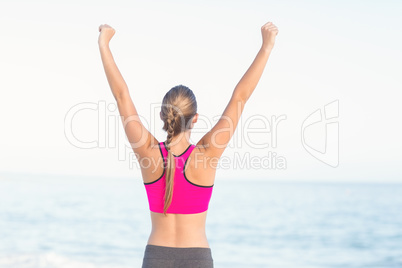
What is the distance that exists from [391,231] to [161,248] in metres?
16.8

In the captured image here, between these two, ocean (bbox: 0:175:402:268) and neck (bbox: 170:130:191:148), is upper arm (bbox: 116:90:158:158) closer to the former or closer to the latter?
neck (bbox: 170:130:191:148)

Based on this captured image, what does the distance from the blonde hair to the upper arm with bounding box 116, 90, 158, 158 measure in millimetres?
101

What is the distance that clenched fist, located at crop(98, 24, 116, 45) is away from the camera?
93.6 inches

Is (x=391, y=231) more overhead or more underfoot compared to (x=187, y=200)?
more underfoot

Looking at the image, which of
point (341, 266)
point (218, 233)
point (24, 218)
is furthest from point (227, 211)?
point (341, 266)

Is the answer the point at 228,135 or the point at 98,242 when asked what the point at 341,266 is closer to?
the point at 98,242

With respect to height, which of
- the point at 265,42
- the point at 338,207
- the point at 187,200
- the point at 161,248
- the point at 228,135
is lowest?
the point at 338,207

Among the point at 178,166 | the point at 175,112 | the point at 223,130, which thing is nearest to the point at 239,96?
the point at 223,130

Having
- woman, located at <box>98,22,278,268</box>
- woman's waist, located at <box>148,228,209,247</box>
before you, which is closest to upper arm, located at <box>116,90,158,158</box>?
woman, located at <box>98,22,278,268</box>

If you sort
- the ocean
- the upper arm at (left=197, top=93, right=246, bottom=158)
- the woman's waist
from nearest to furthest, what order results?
the upper arm at (left=197, top=93, right=246, bottom=158)
the woman's waist
the ocean

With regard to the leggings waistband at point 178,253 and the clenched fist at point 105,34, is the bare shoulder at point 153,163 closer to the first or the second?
the leggings waistband at point 178,253

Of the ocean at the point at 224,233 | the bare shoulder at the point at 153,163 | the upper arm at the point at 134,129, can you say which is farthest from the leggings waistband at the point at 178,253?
the ocean at the point at 224,233

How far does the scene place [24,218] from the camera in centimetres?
1770

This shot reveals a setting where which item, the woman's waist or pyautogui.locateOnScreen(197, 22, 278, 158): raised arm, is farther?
the woman's waist
